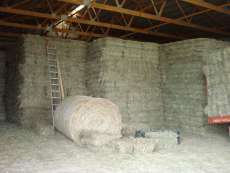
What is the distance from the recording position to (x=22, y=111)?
1040 centimetres

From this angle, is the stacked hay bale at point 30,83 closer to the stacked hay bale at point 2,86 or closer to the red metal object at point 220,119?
the stacked hay bale at point 2,86

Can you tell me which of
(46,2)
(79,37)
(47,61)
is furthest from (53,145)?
(79,37)

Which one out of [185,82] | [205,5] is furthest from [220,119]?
[205,5]

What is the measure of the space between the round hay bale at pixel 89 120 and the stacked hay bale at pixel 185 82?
2881 mm

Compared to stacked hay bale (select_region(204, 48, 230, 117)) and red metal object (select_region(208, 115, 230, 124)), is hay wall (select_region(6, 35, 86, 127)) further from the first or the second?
red metal object (select_region(208, 115, 230, 124))

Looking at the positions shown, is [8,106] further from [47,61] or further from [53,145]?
[53,145]

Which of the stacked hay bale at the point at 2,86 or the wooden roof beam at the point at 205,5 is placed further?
the stacked hay bale at the point at 2,86

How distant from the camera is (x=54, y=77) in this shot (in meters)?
11.0

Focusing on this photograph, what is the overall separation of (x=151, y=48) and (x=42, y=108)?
442cm

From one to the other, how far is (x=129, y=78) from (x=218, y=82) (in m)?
3.18

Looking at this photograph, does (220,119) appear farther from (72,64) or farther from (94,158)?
(72,64)

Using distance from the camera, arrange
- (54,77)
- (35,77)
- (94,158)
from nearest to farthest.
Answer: (94,158) → (35,77) → (54,77)

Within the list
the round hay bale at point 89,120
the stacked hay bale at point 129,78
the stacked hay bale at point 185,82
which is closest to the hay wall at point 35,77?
the stacked hay bale at point 129,78

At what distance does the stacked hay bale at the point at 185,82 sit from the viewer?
10.2 meters
